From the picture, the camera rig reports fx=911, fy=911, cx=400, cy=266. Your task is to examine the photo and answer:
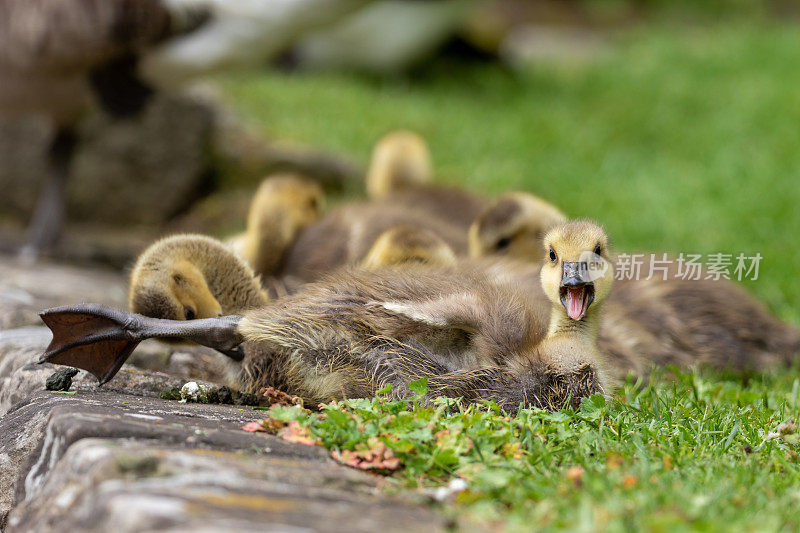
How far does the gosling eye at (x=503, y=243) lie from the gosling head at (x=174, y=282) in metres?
1.57

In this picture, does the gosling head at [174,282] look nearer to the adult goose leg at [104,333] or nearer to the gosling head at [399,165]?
the adult goose leg at [104,333]

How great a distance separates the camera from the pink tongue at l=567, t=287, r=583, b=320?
114 inches

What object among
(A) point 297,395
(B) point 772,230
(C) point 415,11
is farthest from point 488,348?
(C) point 415,11

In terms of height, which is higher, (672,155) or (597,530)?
(672,155)

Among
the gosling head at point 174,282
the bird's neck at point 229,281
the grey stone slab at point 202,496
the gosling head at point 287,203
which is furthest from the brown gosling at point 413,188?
the grey stone slab at point 202,496

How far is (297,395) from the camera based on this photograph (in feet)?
10.4

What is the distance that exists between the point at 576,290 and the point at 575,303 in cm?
5

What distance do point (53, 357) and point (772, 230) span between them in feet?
16.7

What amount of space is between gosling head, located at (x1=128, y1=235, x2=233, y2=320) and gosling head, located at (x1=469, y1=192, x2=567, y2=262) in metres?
1.51

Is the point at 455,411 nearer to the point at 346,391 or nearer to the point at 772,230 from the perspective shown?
the point at 346,391

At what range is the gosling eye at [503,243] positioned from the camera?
4660mm

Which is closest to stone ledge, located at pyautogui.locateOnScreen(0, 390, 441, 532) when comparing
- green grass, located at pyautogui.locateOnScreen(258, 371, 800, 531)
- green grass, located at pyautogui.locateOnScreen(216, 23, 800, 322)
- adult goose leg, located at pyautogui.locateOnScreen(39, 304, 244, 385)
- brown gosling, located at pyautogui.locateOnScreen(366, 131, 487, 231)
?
green grass, located at pyautogui.locateOnScreen(258, 371, 800, 531)

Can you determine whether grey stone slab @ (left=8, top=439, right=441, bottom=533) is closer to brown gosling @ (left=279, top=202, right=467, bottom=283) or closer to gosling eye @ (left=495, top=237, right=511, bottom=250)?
brown gosling @ (left=279, top=202, right=467, bottom=283)

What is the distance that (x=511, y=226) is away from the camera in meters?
4.63
